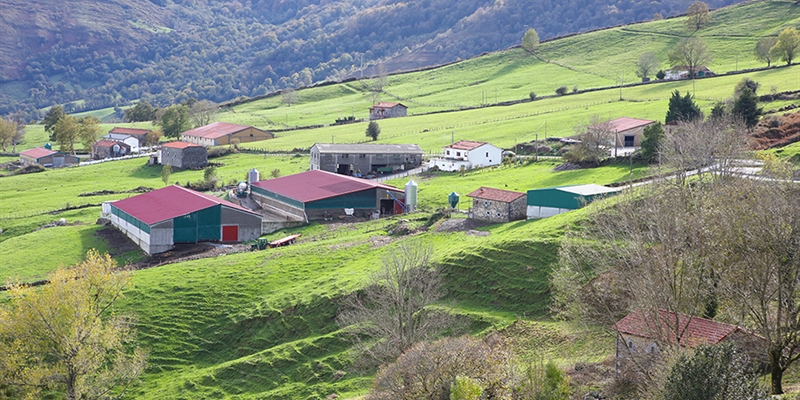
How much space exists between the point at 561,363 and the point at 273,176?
213 feet

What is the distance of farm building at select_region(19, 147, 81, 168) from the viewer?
127m

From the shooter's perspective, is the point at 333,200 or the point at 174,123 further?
the point at 174,123

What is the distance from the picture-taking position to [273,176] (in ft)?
317

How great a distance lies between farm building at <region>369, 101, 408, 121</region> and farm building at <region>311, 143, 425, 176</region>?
5031 centimetres

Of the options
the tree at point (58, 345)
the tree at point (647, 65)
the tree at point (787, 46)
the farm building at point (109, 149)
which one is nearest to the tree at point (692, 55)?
the tree at point (647, 65)

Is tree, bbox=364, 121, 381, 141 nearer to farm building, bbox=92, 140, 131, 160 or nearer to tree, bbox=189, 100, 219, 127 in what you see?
farm building, bbox=92, 140, 131, 160

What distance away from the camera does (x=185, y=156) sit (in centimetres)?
11294

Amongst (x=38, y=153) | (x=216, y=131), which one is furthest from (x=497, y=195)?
(x=38, y=153)

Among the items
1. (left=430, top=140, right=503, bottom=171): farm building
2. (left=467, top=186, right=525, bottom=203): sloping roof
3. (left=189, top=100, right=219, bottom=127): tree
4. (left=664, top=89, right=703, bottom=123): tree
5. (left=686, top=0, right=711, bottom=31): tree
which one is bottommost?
(left=467, top=186, right=525, bottom=203): sloping roof

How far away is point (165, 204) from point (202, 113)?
9128cm

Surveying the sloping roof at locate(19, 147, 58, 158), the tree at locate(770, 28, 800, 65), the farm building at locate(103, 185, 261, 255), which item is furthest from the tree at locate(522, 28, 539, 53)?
the farm building at locate(103, 185, 261, 255)

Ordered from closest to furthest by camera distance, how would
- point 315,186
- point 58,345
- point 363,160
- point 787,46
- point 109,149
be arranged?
point 58,345 < point 315,186 < point 363,160 < point 787,46 < point 109,149

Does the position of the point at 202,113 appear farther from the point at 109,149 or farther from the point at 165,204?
the point at 165,204

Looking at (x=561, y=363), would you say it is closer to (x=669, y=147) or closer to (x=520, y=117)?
(x=669, y=147)
